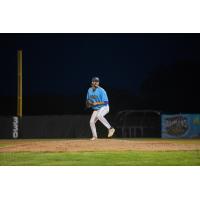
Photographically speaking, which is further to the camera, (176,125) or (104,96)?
(176,125)

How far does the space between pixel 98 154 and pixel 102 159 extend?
46 centimetres

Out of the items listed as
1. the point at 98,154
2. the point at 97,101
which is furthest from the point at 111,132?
the point at 98,154

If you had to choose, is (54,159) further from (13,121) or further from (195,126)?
(195,126)

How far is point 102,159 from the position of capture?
991cm

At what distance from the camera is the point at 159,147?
37.8 feet

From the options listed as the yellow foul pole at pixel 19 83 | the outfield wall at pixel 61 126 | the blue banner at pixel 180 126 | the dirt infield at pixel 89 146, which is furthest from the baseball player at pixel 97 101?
the blue banner at pixel 180 126

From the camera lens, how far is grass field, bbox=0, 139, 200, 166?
32.0 ft

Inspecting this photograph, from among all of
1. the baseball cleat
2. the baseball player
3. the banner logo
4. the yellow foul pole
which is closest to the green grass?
the baseball player

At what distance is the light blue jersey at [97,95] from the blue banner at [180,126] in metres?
3.26

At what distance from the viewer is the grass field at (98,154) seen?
9.74 metres

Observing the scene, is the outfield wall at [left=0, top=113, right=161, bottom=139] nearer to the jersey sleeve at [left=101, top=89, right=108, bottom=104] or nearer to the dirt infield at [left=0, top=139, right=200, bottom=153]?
the jersey sleeve at [left=101, top=89, right=108, bottom=104]

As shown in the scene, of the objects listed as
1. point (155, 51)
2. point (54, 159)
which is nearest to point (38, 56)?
point (155, 51)

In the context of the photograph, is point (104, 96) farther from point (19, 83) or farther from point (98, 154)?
point (19, 83)

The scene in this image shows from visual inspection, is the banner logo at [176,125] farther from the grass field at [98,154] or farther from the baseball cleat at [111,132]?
the grass field at [98,154]
